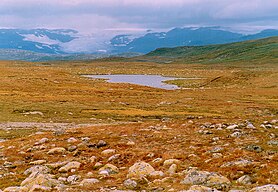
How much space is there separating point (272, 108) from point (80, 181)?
190ft

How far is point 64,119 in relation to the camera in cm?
5341

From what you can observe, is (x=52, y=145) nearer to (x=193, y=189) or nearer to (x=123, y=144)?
(x=123, y=144)

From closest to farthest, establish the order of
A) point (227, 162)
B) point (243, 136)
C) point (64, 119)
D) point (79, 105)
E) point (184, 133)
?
1. point (227, 162)
2. point (243, 136)
3. point (184, 133)
4. point (64, 119)
5. point (79, 105)

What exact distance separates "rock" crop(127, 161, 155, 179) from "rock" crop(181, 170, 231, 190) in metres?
2.49

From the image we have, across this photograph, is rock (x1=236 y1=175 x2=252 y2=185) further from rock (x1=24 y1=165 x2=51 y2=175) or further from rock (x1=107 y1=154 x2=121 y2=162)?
rock (x1=24 y1=165 x2=51 y2=175)

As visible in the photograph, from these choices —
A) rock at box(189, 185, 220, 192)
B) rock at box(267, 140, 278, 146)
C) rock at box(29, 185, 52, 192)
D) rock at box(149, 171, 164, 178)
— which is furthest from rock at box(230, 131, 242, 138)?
rock at box(29, 185, 52, 192)

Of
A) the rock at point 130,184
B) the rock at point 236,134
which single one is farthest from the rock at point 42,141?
the rock at point 236,134

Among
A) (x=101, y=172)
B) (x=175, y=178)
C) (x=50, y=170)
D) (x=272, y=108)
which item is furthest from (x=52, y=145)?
(x=272, y=108)

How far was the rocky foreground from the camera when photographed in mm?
16609

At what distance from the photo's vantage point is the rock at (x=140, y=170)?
18531 millimetres

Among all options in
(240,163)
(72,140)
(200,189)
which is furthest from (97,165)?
(72,140)

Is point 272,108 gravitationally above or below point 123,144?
below

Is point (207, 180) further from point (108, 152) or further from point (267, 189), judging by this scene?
point (108, 152)

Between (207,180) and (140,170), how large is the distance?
13.4 feet
